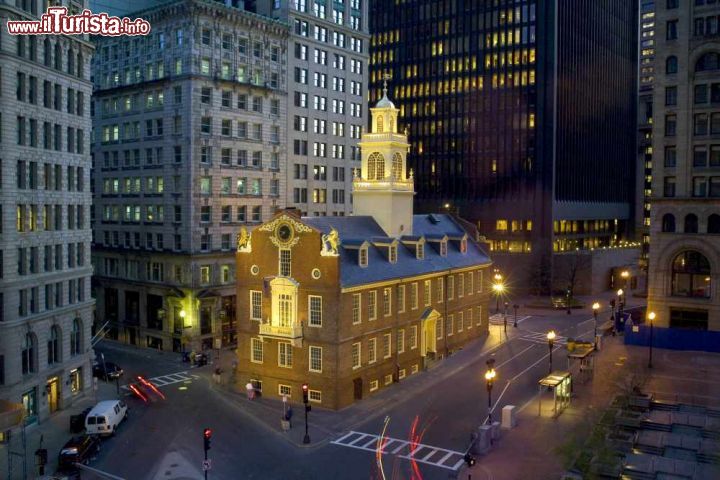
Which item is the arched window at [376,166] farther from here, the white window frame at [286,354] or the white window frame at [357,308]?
the white window frame at [286,354]

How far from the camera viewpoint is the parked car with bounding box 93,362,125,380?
204 ft

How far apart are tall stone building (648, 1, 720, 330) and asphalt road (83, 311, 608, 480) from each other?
14.6 meters

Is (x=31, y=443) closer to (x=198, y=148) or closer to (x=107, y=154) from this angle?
(x=198, y=148)

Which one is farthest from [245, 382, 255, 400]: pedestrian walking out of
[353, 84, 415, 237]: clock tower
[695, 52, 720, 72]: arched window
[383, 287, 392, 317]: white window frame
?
[695, 52, 720, 72]: arched window

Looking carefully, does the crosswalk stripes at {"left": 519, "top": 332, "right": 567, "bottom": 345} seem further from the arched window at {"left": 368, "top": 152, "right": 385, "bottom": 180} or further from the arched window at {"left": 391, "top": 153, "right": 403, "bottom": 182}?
the arched window at {"left": 368, "top": 152, "right": 385, "bottom": 180}

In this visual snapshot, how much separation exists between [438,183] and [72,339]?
88.6 meters

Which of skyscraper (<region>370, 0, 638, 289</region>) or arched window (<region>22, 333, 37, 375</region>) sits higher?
skyscraper (<region>370, 0, 638, 289</region>)

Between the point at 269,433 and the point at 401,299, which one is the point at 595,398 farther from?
the point at 269,433

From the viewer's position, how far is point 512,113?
12381 centimetres

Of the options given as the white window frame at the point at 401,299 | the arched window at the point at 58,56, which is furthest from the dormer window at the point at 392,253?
the arched window at the point at 58,56

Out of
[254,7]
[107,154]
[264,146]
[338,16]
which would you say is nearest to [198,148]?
[264,146]

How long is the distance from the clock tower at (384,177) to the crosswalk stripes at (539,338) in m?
19.2

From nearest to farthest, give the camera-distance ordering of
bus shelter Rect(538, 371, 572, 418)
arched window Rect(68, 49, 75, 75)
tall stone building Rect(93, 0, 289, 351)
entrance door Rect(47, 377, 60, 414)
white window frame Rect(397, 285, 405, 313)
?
1. bus shelter Rect(538, 371, 572, 418)
2. entrance door Rect(47, 377, 60, 414)
3. arched window Rect(68, 49, 75, 75)
4. white window frame Rect(397, 285, 405, 313)
5. tall stone building Rect(93, 0, 289, 351)

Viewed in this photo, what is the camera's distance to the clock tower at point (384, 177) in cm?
6519
